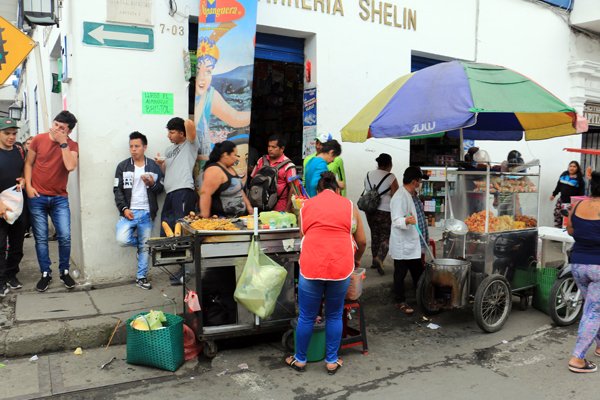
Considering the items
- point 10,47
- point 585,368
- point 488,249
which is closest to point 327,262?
point 488,249

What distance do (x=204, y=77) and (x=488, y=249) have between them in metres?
3.86

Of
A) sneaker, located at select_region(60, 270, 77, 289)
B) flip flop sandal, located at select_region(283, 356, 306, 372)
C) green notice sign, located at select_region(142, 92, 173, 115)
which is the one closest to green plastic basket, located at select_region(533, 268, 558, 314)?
Result: flip flop sandal, located at select_region(283, 356, 306, 372)

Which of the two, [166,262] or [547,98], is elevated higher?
[547,98]

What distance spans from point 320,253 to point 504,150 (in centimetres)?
704

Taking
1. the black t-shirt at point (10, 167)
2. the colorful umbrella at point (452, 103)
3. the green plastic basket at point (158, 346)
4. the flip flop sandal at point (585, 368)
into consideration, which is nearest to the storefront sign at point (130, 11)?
the black t-shirt at point (10, 167)

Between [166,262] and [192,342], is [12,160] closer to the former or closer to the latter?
[166,262]

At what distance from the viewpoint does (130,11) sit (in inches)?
235

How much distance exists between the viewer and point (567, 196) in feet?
32.4

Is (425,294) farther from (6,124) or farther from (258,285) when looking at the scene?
(6,124)

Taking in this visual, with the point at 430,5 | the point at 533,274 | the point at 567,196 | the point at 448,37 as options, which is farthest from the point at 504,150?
the point at 533,274

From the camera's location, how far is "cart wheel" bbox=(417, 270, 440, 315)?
17.6ft

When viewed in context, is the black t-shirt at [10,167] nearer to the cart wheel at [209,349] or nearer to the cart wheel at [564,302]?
the cart wheel at [209,349]

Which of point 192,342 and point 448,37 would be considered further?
point 448,37

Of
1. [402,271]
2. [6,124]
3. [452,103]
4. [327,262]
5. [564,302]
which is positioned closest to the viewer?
[327,262]
